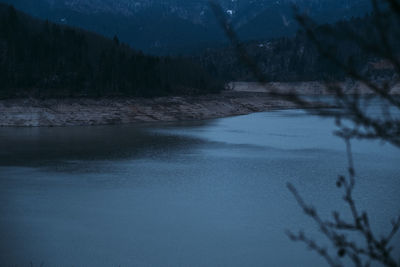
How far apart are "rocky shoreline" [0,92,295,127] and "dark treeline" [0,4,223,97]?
289cm

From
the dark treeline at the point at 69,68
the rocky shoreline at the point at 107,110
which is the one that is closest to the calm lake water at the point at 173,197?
the rocky shoreline at the point at 107,110

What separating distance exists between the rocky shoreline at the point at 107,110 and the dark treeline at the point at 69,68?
114 inches

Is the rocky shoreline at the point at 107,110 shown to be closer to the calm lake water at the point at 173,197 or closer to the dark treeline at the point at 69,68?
the dark treeline at the point at 69,68

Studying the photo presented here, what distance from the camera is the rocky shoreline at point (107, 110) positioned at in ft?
180

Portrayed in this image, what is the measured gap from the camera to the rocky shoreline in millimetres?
54906

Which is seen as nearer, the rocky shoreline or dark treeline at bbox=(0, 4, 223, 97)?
the rocky shoreline

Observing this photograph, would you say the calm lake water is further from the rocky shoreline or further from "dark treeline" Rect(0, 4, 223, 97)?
"dark treeline" Rect(0, 4, 223, 97)

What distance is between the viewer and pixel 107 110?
2362 inches

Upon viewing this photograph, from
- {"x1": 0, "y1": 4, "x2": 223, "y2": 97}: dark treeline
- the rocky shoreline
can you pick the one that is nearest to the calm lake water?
the rocky shoreline

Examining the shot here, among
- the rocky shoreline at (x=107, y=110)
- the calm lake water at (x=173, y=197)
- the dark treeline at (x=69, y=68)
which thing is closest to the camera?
the calm lake water at (x=173, y=197)

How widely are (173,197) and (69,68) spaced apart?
177ft

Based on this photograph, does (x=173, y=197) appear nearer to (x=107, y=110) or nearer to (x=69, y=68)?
(x=107, y=110)

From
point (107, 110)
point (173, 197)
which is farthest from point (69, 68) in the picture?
point (173, 197)

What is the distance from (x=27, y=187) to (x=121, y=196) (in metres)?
4.83
